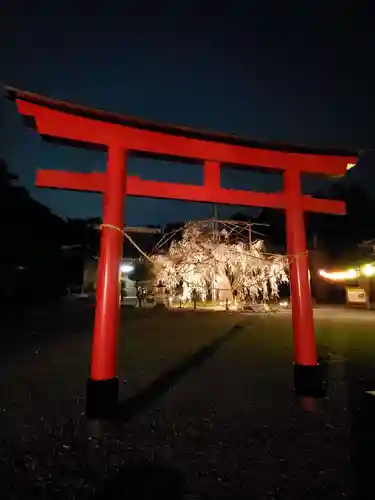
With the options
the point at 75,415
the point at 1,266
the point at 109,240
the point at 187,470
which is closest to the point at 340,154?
the point at 109,240

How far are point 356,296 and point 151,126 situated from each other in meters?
21.0

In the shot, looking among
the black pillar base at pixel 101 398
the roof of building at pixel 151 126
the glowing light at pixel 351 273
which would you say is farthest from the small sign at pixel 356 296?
the black pillar base at pixel 101 398

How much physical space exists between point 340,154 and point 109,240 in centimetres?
368

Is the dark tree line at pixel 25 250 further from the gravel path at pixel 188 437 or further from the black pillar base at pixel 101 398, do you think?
the black pillar base at pixel 101 398

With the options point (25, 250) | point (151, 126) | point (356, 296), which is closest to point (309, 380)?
point (151, 126)

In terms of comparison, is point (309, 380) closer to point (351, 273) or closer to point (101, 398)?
point (101, 398)

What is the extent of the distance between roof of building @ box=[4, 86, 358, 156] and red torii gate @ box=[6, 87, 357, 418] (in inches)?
0.5

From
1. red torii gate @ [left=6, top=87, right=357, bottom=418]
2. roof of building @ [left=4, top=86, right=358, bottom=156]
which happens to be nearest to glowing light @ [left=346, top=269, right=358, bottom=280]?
red torii gate @ [left=6, top=87, right=357, bottom=418]

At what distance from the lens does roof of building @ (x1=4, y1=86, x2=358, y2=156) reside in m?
4.26

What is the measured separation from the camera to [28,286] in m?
24.2

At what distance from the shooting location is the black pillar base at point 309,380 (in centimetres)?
516

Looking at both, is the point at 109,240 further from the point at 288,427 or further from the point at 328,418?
the point at 328,418

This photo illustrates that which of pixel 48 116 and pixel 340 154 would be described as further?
pixel 340 154

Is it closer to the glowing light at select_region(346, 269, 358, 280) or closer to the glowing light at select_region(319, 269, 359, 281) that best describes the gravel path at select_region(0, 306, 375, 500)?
the glowing light at select_region(346, 269, 358, 280)
